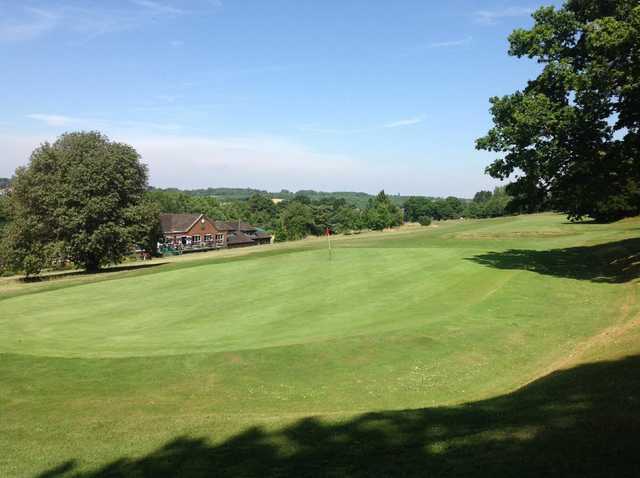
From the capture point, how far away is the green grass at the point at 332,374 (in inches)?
320

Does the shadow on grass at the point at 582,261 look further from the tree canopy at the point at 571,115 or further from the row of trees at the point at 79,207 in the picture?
the row of trees at the point at 79,207

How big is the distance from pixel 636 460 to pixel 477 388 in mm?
7926

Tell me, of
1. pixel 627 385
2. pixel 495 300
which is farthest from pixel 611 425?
pixel 495 300

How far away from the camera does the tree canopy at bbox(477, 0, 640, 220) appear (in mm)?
27641

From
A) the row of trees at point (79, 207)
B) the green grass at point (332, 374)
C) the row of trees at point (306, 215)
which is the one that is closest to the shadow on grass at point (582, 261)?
the green grass at point (332, 374)

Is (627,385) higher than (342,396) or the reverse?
higher

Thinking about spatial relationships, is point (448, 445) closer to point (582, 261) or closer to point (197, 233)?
point (582, 261)

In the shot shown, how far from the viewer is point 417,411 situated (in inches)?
420

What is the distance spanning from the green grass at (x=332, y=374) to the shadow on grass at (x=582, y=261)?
242mm

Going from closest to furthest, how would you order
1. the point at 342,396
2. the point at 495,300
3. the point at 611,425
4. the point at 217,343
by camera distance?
the point at 611,425
the point at 342,396
the point at 217,343
the point at 495,300

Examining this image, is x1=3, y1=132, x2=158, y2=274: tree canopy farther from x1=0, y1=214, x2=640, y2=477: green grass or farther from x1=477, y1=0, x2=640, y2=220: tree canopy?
x1=477, y1=0, x2=640, y2=220: tree canopy

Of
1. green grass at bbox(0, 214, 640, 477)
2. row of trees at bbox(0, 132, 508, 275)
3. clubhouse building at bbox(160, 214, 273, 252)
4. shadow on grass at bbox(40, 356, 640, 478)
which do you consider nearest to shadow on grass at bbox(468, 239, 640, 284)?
green grass at bbox(0, 214, 640, 477)

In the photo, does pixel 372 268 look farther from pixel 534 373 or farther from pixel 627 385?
pixel 627 385

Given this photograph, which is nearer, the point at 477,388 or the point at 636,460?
the point at 636,460
